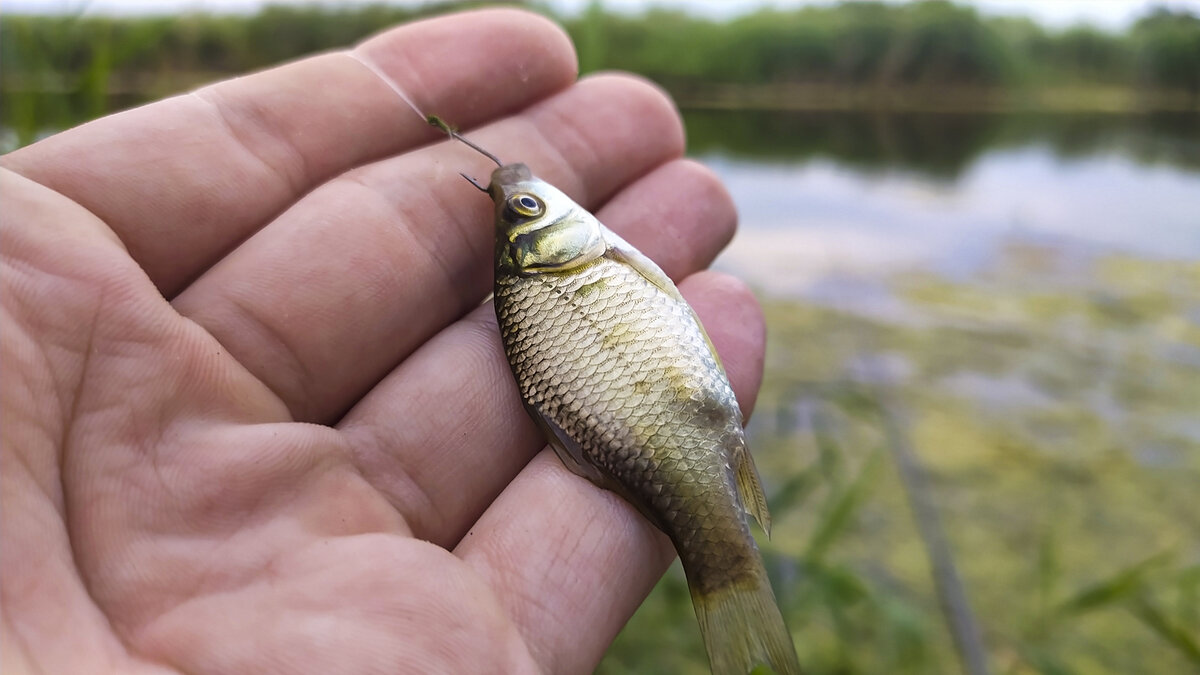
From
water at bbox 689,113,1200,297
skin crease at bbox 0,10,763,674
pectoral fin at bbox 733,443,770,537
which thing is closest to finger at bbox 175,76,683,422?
skin crease at bbox 0,10,763,674

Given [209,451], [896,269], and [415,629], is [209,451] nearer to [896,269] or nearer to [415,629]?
[415,629]

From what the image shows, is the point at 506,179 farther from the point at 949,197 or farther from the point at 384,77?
the point at 949,197

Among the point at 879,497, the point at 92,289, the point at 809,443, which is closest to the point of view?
the point at 92,289

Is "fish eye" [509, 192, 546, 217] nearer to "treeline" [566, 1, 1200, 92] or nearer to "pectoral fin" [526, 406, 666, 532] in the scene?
"pectoral fin" [526, 406, 666, 532]

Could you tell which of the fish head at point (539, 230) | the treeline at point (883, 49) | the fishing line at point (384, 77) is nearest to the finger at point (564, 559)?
the fish head at point (539, 230)

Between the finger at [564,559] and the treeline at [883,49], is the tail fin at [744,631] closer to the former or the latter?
the finger at [564,559]

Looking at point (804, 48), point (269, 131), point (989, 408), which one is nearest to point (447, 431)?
point (269, 131)

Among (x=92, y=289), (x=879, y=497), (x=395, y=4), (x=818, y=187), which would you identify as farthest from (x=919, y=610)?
(x=395, y=4)
